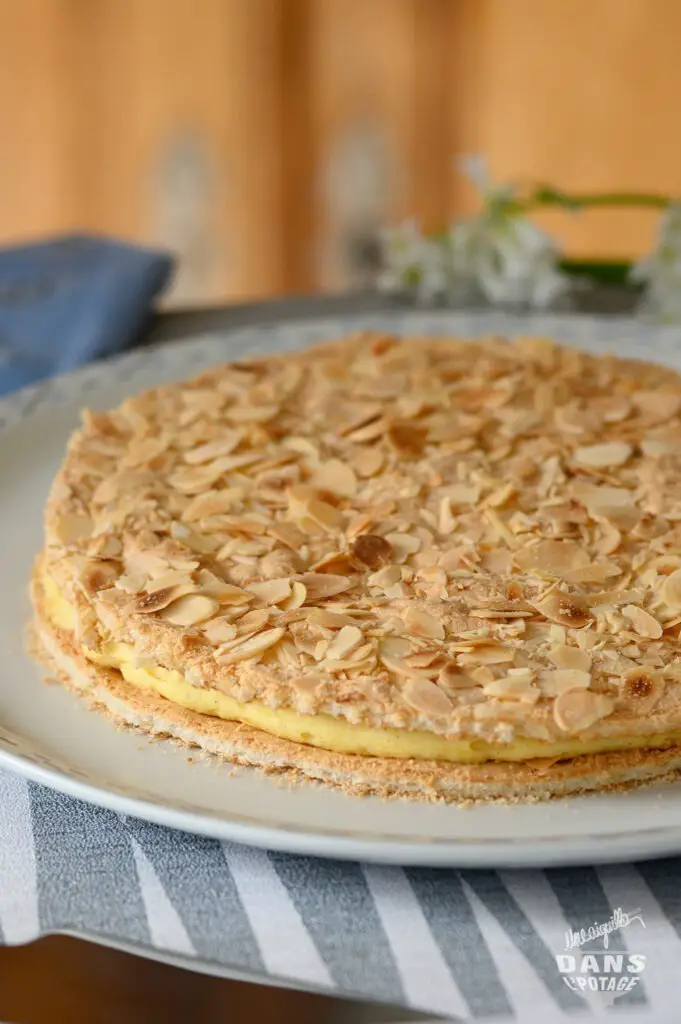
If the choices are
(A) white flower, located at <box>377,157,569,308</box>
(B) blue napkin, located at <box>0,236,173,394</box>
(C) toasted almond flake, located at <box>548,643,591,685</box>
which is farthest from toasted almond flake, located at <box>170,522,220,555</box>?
(A) white flower, located at <box>377,157,569,308</box>

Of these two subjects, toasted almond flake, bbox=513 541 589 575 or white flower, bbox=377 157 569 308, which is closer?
toasted almond flake, bbox=513 541 589 575

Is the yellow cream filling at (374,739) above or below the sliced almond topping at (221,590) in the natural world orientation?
below

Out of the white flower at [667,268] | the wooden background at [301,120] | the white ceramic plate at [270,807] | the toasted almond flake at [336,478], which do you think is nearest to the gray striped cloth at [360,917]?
the white ceramic plate at [270,807]

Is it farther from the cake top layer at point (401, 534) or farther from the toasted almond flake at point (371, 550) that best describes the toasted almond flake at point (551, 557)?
the toasted almond flake at point (371, 550)

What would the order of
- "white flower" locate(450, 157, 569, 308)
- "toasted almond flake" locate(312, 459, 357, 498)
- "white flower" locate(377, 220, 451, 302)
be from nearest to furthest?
1. "toasted almond flake" locate(312, 459, 357, 498)
2. "white flower" locate(450, 157, 569, 308)
3. "white flower" locate(377, 220, 451, 302)

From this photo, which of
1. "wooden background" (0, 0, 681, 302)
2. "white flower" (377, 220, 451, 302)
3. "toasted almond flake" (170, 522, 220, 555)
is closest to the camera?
"toasted almond flake" (170, 522, 220, 555)

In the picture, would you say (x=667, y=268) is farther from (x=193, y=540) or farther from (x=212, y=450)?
(x=193, y=540)

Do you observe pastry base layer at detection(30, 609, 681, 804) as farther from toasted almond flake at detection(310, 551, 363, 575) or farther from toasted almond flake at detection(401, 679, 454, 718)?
toasted almond flake at detection(310, 551, 363, 575)

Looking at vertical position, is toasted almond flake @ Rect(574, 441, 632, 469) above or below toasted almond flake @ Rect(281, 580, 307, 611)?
above
